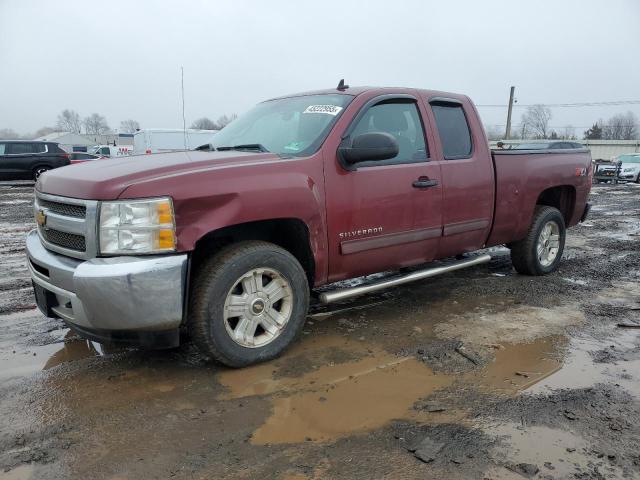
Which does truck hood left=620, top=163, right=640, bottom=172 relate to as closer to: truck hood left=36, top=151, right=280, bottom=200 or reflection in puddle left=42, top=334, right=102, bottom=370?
truck hood left=36, top=151, right=280, bottom=200

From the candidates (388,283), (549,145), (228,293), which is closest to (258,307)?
(228,293)

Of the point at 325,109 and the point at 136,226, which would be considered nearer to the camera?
the point at 136,226

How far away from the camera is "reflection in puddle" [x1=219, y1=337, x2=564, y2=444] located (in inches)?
108

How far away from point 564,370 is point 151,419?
2720mm

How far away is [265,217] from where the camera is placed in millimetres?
3273

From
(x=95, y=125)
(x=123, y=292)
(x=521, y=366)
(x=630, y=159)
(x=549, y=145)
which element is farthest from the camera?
(x=95, y=125)

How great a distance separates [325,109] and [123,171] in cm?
164

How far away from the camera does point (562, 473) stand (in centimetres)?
232

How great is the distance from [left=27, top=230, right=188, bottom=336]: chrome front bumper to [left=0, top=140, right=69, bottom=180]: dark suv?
1852cm

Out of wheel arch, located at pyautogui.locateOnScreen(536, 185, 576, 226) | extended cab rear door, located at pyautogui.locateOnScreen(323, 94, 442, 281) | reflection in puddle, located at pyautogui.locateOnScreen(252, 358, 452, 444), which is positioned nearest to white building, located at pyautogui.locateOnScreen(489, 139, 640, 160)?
wheel arch, located at pyautogui.locateOnScreen(536, 185, 576, 226)

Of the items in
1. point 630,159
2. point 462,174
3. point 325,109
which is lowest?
point 630,159

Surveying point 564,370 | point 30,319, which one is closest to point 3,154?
point 30,319

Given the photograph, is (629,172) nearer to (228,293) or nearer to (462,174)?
(462,174)

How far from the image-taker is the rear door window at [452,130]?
14.8 feet
